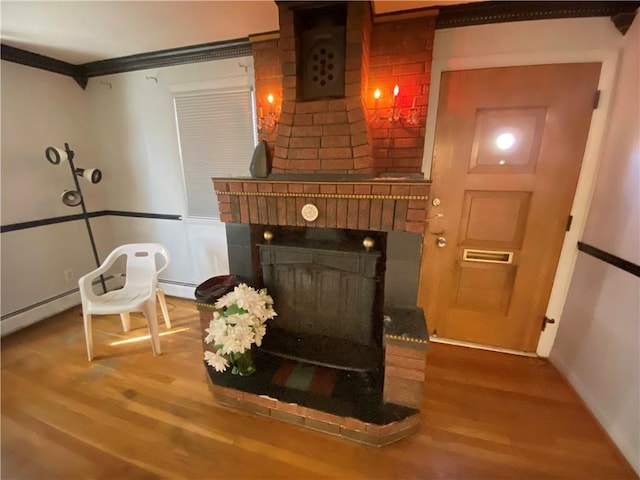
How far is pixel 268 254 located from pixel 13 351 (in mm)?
2085

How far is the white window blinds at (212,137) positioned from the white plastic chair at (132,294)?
0.65 metres

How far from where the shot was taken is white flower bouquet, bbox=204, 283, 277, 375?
1.38 meters

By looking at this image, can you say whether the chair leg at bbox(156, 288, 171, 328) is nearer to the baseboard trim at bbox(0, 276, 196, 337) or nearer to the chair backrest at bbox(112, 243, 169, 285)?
the chair backrest at bbox(112, 243, 169, 285)

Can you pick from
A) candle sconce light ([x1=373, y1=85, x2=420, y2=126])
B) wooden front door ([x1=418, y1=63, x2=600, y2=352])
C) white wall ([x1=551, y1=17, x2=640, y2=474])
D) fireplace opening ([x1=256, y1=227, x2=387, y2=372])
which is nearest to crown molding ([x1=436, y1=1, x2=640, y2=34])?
white wall ([x1=551, y1=17, x2=640, y2=474])

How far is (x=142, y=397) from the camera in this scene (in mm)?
1583

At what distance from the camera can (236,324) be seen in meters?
1.40

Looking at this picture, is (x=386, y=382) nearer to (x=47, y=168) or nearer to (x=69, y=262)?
(x=69, y=262)

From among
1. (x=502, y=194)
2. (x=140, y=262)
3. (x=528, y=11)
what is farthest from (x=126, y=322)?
(x=528, y=11)

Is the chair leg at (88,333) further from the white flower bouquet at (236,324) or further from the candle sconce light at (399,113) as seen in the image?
the candle sconce light at (399,113)

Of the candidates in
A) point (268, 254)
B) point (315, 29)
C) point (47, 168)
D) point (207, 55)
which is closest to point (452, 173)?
point (315, 29)

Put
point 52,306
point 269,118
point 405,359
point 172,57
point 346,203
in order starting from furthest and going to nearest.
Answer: point 52,306, point 172,57, point 269,118, point 346,203, point 405,359

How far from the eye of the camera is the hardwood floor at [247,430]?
1215 millimetres

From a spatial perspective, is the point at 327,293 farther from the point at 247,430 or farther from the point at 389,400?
the point at 247,430

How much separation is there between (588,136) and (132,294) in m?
3.18
